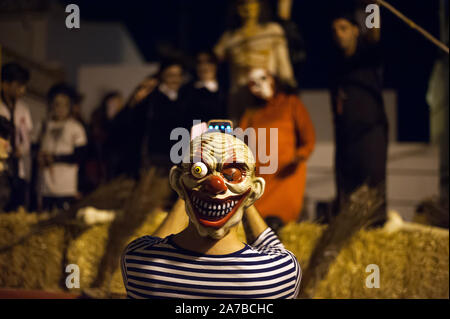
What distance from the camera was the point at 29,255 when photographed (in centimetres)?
176

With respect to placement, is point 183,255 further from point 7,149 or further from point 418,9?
point 418,9

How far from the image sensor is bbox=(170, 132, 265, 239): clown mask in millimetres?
853

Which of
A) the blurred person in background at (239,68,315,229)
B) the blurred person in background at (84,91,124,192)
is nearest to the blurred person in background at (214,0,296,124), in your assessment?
the blurred person in background at (239,68,315,229)

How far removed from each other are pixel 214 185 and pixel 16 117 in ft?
3.44

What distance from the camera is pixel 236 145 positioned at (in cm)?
87

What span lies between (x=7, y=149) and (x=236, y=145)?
1.00m

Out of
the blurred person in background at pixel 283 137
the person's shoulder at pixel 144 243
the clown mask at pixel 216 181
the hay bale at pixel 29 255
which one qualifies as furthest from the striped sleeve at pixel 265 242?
the hay bale at pixel 29 255

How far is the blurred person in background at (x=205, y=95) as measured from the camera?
1.87 meters

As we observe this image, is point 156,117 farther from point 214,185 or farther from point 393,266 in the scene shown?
point 214,185

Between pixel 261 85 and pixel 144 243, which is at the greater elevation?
pixel 261 85

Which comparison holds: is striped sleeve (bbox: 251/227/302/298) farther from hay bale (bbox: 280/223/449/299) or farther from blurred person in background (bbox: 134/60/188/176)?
blurred person in background (bbox: 134/60/188/176)

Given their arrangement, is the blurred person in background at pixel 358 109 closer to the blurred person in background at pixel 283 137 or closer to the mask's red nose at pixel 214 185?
the blurred person in background at pixel 283 137

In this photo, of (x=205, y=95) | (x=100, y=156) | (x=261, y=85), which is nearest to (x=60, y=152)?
(x=100, y=156)
